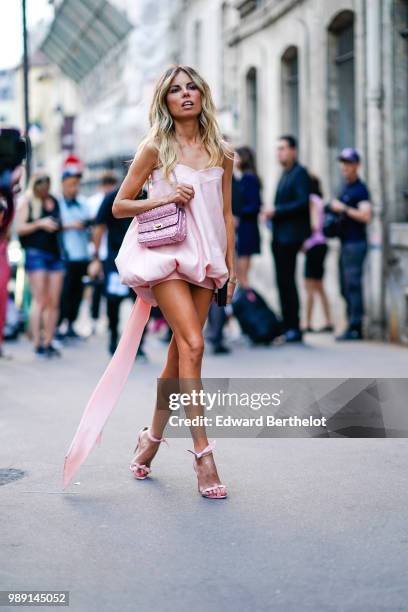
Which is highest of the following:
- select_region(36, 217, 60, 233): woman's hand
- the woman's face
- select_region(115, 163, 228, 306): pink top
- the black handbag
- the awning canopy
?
the awning canopy

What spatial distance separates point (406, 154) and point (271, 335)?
8.29 feet

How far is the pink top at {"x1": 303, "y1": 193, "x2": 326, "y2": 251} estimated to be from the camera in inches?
555

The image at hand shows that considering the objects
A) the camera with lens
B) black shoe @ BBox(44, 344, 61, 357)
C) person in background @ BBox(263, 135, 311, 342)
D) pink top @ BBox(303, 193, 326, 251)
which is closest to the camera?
the camera with lens

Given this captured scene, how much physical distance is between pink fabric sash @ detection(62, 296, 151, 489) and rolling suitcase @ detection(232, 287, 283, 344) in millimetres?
6896

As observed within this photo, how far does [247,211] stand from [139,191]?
7.44 m

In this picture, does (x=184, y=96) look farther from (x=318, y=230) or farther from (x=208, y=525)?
(x=318, y=230)

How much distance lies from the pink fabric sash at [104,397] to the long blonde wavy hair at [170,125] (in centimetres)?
72

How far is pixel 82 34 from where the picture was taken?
46031 mm

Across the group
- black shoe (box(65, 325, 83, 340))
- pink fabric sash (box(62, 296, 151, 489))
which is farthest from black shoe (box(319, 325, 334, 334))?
pink fabric sash (box(62, 296, 151, 489))

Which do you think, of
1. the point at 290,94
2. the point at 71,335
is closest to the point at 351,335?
the point at 71,335

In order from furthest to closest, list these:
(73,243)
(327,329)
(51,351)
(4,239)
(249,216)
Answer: (327,329)
(73,243)
(249,216)
(51,351)
(4,239)

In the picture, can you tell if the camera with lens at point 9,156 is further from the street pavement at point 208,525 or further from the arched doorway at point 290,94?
the arched doorway at point 290,94

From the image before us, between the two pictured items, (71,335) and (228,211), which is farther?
(71,335)

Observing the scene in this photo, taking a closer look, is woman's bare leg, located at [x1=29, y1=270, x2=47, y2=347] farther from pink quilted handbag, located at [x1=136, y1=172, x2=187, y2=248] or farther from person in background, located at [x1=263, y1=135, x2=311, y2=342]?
pink quilted handbag, located at [x1=136, y1=172, x2=187, y2=248]
